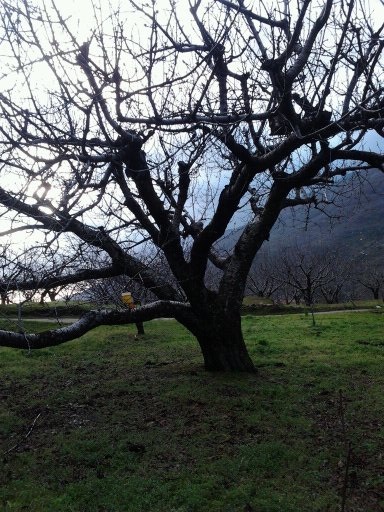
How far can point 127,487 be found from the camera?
427 centimetres

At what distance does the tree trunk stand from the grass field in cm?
30

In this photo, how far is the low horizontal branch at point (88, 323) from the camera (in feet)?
17.5

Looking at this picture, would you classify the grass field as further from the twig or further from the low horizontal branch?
the low horizontal branch

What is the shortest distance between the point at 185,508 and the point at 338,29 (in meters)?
5.60

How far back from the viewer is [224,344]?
776cm

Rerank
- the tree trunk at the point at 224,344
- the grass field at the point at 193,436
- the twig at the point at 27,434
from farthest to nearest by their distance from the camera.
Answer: the tree trunk at the point at 224,344, the twig at the point at 27,434, the grass field at the point at 193,436

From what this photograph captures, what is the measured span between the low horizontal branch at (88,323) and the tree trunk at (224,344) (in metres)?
0.51

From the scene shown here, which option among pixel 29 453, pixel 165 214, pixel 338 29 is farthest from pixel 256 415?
pixel 338 29

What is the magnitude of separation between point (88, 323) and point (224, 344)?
2.48 m

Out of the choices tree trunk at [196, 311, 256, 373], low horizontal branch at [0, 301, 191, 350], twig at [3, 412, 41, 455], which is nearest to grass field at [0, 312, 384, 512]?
twig at [3, 412, 41, 455]


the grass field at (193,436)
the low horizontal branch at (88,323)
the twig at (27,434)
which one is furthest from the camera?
the low horizontal branch at (88,323)

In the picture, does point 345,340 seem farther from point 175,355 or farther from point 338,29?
point 338,29

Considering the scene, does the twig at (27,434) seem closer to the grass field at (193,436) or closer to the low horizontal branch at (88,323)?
the grass field at (193,436)

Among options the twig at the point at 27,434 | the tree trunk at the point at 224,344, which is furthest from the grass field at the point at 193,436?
the tree trunk at the point at 224,344
